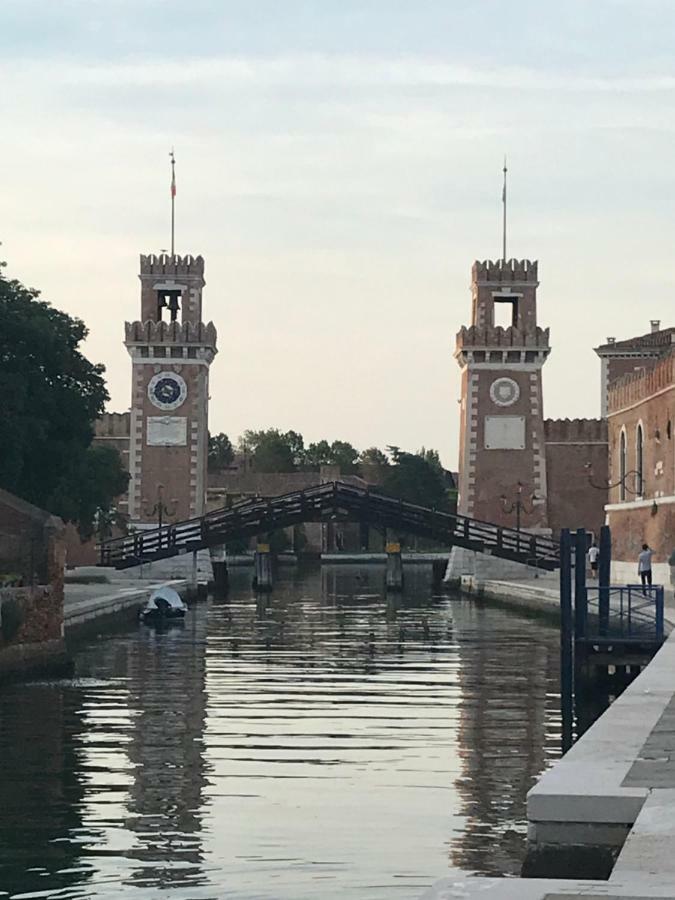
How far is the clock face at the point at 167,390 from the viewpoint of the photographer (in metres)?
72.5

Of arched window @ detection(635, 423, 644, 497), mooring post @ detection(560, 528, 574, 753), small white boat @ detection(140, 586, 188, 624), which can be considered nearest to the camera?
mooring post @ detection(560, 528, 574, 753)

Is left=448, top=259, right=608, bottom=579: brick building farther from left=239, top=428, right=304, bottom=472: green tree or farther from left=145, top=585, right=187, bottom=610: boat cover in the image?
left=239, top=428, right=304, bottom=472: green tree

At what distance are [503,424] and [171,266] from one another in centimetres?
1539

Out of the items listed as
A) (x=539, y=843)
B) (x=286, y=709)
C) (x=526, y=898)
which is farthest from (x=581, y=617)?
(x=526, y=898)

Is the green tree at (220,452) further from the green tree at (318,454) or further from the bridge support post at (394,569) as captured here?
the bridge support post at (394,569)

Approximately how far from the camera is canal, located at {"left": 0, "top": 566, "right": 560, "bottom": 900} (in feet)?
43.4

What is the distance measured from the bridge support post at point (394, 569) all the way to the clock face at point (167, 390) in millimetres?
10425

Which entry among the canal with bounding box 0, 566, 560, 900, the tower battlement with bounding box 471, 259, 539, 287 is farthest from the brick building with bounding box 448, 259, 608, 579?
the canal with bounding box 0, 566, 560, 900

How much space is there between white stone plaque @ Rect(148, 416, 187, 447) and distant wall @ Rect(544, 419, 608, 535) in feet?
53.1

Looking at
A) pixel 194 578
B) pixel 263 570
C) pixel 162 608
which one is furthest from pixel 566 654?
pixel 263 570

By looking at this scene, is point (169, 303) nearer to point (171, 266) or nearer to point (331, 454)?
point (171, 266)

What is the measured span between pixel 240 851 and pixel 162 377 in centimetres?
5989

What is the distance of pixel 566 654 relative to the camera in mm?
24531

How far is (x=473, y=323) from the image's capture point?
245ft
